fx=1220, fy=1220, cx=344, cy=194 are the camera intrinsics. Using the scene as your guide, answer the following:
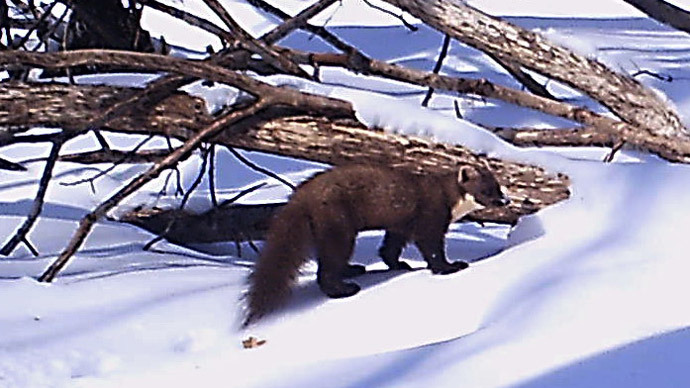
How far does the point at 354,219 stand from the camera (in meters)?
3.73

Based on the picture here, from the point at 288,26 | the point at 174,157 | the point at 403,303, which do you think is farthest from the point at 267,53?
the point at 403,303

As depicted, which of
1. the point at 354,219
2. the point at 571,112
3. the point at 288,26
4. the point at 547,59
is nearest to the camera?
the point at 354,219

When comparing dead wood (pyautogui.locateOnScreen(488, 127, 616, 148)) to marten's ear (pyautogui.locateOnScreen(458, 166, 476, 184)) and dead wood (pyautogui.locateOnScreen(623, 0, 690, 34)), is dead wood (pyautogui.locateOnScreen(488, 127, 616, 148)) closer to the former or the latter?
marten's ear (pyautogui.locateOnScreen(458, 166, 476, 184))

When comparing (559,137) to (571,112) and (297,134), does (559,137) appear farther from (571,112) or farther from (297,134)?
(297,134)

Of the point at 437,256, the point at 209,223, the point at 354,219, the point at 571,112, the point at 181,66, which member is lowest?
the point at 209,223

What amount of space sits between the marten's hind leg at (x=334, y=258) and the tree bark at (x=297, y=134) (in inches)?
18.9

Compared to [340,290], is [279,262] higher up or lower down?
higher up

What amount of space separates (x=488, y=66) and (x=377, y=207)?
440 centimetres

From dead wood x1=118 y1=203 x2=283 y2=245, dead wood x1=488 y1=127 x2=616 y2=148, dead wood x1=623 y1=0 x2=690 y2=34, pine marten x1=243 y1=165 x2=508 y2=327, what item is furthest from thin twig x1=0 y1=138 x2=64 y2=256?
dead wood x1=623 y1=0 x2=690 y2=34

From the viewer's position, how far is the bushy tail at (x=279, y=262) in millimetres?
3518

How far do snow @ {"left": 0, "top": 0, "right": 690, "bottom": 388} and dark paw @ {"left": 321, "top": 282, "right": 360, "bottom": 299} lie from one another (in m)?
0.03

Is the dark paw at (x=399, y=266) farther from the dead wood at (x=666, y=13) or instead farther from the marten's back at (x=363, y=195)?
the dead wood at (x=666, y=13)

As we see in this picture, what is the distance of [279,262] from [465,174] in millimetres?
721

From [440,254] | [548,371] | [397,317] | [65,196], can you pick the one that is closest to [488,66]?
[65,196]
